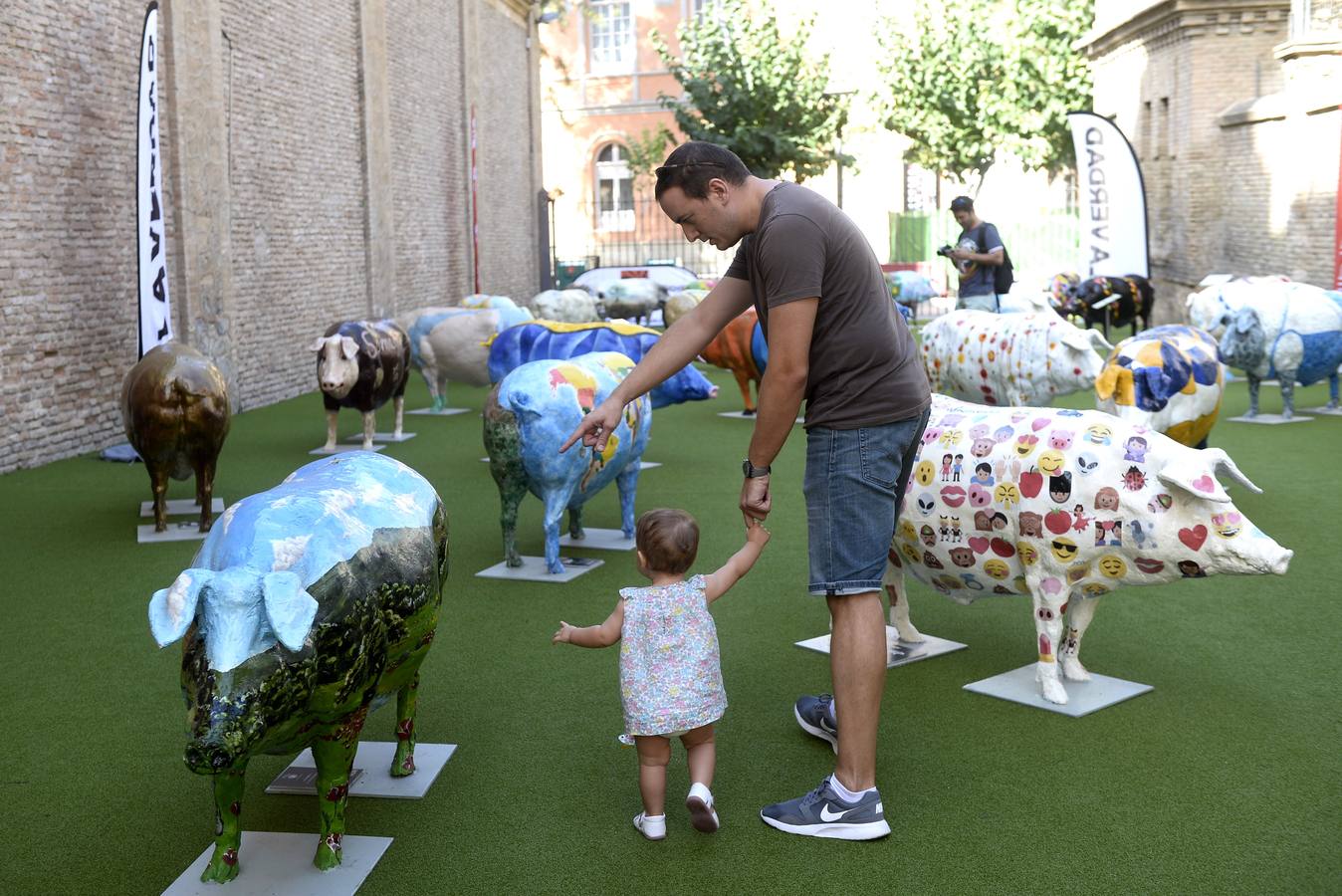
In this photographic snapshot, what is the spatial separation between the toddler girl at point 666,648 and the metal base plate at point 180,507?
5.28 m

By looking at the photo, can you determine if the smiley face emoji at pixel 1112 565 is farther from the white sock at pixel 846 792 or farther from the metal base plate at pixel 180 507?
the metal base plate at pixel 180 507

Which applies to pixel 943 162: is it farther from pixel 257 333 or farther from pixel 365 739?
pixel 365 739

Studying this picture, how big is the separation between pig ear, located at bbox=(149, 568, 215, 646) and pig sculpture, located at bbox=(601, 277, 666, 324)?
1672 cm

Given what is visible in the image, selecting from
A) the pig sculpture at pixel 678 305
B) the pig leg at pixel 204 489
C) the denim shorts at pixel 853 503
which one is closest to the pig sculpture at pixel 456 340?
the pig sculpture at pixel 678 305

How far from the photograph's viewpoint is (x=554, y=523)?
661 cm

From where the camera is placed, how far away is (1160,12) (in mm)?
21188

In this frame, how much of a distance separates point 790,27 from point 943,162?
503 centimetres

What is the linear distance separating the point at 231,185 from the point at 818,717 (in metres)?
10.8

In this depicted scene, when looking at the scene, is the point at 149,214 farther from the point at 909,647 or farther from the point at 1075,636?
the point at 1075,636

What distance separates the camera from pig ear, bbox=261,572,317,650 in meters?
2.93

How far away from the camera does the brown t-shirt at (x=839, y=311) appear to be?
352 cm

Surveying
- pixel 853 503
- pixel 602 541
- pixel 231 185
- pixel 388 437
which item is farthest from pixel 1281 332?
pixel 231 185

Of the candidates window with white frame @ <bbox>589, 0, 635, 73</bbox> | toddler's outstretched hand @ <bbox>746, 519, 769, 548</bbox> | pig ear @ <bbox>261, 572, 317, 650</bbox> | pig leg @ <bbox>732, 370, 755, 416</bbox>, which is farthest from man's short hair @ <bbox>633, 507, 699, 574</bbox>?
window with white frame @ <bbox>589, 0, 635, 73</bbox>

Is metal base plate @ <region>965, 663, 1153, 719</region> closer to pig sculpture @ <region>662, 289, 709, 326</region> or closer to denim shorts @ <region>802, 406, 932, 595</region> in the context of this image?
denim shorts @ <region>802, 406, 932, 595</region>
